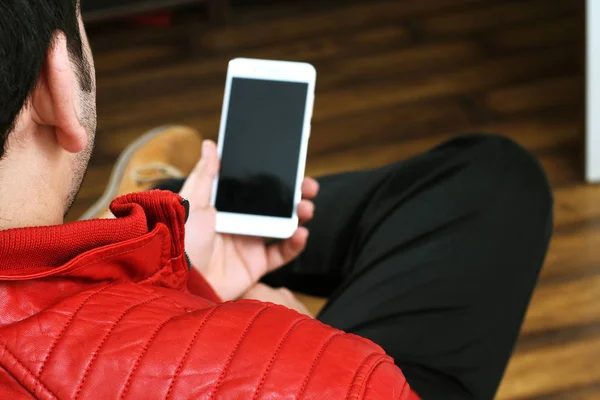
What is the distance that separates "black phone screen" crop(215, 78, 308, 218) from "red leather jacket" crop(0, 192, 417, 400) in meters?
0.39

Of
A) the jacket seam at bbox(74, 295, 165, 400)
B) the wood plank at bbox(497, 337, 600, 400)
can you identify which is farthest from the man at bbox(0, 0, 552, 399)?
the wood plank at bbox(497, 337, 600, 400)

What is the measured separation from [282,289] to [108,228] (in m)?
0.45

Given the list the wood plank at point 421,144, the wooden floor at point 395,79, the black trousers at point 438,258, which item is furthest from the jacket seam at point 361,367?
the wood plank at point 421,144

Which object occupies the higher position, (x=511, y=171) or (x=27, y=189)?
(x=27, y=189)

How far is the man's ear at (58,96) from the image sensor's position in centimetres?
49

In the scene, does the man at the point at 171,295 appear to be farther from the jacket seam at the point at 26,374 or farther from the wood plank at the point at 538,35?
the wood plank at the point at 538,35

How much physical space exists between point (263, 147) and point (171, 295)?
1.30 feet

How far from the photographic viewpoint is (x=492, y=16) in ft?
5.64

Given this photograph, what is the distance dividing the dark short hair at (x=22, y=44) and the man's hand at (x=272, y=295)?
1.51 ft

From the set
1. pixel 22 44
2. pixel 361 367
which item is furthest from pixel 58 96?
pixel 361 367

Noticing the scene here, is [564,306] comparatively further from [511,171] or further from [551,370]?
[511,171]

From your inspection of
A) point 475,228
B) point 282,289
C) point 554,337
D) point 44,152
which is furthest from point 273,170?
point 554,337

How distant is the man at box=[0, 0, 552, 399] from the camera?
1.52ft

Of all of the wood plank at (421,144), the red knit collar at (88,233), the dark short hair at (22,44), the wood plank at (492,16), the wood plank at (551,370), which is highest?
the dark short hair at (22,44)
